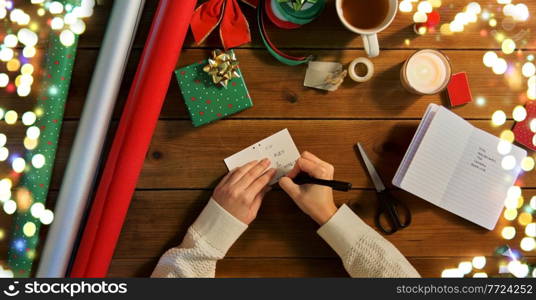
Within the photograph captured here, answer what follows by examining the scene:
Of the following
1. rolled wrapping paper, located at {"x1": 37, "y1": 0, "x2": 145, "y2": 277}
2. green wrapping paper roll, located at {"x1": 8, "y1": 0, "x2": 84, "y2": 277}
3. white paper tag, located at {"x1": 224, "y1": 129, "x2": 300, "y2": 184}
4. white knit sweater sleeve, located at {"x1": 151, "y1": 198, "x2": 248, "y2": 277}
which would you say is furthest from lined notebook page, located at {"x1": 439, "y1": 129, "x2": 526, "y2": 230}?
green wrapping paper roll, located at {"x1": 8, "y1": 0, "x2": 84, "y2": 277}

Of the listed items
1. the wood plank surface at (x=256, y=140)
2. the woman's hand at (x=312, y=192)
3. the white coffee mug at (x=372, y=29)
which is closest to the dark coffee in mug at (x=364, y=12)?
the white coffee mug at (x=372, y=29)

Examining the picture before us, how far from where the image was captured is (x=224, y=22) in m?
0.98

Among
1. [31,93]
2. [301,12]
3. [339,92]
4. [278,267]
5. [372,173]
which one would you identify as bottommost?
[278,267]

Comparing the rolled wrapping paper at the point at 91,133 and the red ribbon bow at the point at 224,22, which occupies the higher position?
the red ribbon bow at the point at 224,22

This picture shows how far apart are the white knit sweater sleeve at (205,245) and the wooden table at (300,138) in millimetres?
42

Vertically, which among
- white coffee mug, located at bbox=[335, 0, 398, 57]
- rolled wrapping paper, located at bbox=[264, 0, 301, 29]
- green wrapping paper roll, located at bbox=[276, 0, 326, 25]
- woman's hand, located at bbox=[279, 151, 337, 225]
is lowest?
woman's hand, located at bbox=[279, 151, 337, 225]

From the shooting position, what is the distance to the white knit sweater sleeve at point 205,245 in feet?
3.09

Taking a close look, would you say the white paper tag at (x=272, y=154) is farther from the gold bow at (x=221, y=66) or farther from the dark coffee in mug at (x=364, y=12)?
the dark coffee in mug at (x=364, y=12)

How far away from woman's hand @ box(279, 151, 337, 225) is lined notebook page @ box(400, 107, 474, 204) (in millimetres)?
187

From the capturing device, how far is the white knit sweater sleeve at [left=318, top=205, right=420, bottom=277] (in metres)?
0.94

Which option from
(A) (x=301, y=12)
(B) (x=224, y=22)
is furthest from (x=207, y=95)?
(A) (x=301, y=12)

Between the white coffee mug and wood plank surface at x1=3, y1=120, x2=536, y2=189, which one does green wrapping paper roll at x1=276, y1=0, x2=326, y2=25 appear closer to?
the white coffee mug

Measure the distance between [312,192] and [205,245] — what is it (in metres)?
0.28

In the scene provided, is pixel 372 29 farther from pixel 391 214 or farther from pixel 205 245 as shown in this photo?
pixel 205 245
